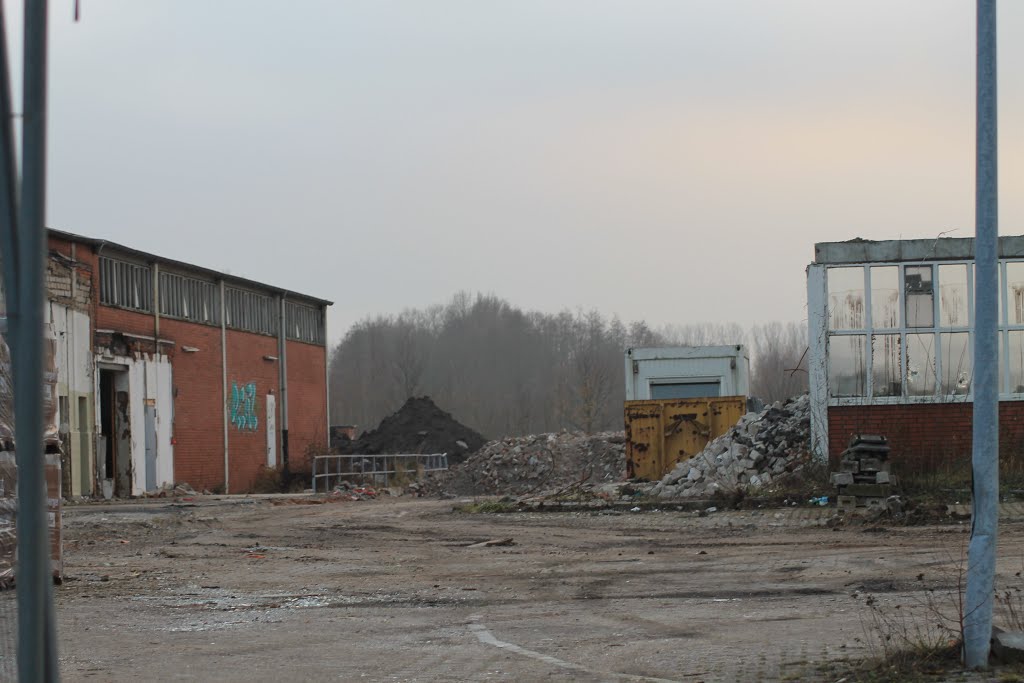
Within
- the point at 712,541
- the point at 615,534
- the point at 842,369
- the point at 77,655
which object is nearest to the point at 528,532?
the point at 615,534

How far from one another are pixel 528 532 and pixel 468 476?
662 inches

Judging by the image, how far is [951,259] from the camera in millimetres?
21328

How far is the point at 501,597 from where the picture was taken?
35.3 ft

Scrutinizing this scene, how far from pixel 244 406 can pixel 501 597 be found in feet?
A: 97.9

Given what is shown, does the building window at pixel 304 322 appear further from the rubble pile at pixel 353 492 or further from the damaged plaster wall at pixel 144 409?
the rubble pile at pixel 353 492

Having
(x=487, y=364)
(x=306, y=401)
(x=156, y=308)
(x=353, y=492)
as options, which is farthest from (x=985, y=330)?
(x=487, y=364)

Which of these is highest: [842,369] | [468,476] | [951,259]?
[951,259]

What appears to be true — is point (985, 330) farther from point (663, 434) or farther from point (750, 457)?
point (663, 434)

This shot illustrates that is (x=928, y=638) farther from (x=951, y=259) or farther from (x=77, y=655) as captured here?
(x=951, y=259)

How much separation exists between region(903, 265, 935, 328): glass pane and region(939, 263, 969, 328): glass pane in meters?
0.19

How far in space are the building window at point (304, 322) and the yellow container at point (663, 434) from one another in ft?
60.8

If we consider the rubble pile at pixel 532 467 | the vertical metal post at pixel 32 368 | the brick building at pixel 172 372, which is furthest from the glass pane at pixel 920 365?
the vertical metal post at pixel 32 368

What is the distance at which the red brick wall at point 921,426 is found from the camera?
20844 mm

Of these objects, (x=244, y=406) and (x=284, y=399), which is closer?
(x=244, y=406)
